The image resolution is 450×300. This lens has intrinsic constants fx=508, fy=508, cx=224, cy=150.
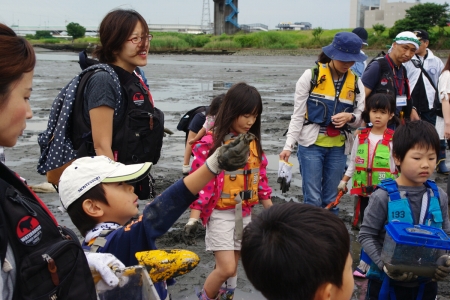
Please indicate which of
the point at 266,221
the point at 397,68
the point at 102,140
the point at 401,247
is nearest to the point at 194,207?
the point at 102,140

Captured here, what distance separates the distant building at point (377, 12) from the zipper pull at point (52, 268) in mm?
99938

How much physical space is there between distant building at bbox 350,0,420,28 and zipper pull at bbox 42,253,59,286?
9994 cm

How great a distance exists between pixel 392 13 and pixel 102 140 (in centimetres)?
10447

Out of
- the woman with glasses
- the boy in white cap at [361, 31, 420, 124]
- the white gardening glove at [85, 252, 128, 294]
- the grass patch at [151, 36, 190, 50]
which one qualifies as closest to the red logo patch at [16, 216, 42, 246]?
the white gardening glove at [85, 252, 128, 294]

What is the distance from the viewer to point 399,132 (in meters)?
3.52

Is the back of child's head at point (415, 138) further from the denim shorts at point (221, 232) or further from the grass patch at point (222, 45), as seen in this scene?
the grass patch at point (222, 45)

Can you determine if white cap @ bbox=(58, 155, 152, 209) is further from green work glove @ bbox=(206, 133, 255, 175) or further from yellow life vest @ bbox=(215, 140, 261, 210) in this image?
yellow life vest @ bbox=(215, 140, 261, 210)

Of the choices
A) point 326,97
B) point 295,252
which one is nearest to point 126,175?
point 295,252

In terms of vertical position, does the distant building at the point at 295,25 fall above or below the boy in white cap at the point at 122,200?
above

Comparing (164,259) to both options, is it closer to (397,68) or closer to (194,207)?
(194,207)

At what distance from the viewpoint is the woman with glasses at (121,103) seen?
352 cm

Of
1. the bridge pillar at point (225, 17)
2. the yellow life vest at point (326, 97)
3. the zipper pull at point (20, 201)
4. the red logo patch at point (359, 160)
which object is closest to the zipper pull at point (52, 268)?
the zipper pull at point (20, 201)

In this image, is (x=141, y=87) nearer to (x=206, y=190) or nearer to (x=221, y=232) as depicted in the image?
(x=206, y=190)

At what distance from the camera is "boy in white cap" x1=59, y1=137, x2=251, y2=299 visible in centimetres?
229
